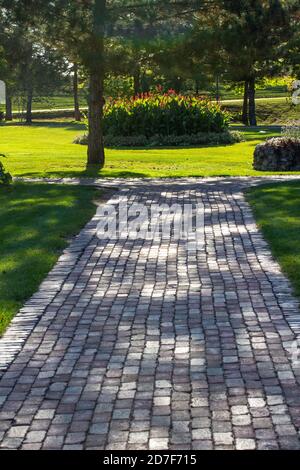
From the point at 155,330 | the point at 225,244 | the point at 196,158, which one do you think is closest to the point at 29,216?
the point at 225,244

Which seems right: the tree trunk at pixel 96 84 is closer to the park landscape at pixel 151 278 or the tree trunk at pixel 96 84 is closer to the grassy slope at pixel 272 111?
the park landscape at pixel 151 278

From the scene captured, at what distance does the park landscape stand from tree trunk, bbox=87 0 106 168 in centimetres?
5

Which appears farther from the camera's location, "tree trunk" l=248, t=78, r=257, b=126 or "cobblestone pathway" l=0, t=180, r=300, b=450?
"tree trunk" l=248, t=78, r=257, b=126

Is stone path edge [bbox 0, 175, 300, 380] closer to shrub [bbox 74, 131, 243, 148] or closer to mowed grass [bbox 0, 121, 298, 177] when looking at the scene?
mowed grass [bbox 0, 121, 298, 177]

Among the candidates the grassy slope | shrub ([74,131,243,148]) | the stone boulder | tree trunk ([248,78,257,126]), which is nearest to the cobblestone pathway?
the stone boulder

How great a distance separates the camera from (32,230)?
465 inches

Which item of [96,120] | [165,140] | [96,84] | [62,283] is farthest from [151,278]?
[165,140]

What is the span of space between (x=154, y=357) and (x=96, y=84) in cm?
1707

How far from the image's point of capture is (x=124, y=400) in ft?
17.2

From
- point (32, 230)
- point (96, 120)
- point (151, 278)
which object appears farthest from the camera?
point (96, 120)

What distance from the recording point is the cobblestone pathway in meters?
4.79

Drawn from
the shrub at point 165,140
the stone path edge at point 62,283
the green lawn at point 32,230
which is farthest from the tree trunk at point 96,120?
the shrub at point 165,140

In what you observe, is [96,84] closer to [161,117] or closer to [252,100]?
[161,117]
